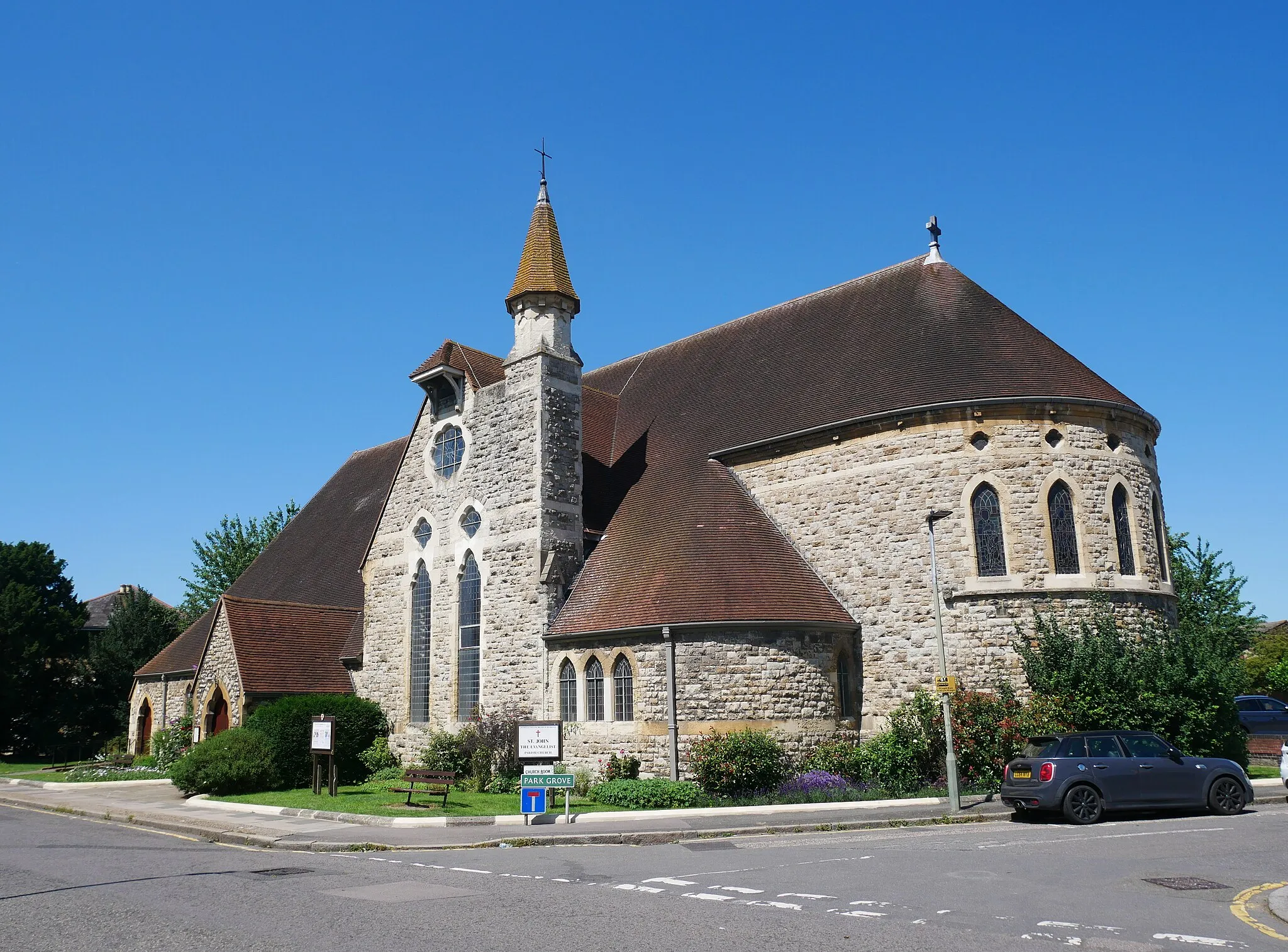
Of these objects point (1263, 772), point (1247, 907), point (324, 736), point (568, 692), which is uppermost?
point (568, 692)

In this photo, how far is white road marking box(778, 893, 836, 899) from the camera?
9.94 metres

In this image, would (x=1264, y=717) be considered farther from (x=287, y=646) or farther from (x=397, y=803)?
(x=287, y=646)

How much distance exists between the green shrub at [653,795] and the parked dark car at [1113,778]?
616 centimetres

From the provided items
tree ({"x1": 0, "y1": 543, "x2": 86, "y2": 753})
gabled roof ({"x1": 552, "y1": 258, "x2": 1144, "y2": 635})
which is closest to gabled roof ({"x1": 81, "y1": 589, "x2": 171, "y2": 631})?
tree ({"x1": 0, "y1": 543, "x2": 86, "y2": 753})

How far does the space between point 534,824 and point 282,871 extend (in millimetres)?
5678

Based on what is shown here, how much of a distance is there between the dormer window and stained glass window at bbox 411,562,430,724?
467 cm

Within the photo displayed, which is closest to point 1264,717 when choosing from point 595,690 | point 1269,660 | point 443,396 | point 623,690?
point 623,690

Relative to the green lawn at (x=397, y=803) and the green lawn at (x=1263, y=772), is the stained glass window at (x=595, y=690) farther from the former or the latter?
the green lawn at (x=1263, y=772)

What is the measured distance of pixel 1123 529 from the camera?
23.6 metres

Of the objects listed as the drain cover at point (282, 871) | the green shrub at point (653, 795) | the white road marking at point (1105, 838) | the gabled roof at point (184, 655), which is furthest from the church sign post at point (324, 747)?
the white road marking at point (1105, 838)

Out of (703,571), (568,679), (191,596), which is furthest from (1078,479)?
(191,596)

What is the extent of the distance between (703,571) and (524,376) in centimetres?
811

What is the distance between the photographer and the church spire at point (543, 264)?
28062 mm

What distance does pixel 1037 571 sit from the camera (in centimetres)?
2248
